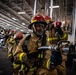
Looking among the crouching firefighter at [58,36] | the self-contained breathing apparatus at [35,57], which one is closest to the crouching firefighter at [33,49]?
the self-contained breathing apparatus at [35,57]

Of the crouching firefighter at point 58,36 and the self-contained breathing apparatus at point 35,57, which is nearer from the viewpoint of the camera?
the self-contained breathing apparatus at point 35,57

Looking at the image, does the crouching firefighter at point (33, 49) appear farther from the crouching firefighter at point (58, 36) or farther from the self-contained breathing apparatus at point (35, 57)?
the crouching firefighter at point (58, 36)

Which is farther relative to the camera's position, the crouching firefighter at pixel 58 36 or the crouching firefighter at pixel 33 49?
the crouching firefighter at pixel 58 36

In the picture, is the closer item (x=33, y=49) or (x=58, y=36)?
(x=33, y=49)

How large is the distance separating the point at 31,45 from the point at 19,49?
219 mm

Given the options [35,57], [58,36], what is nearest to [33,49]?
[35,57]

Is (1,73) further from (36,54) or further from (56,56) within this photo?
(56,56)

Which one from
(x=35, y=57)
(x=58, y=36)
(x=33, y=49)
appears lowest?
(x=35, y=57)

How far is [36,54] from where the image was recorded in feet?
8.64

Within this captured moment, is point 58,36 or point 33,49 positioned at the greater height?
point 58,36

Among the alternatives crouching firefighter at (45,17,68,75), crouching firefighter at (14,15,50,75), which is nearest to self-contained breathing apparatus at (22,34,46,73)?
crouching firefighter at (14,15,50,75)

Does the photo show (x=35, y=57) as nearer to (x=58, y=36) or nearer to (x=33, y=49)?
(x=33, y=49)

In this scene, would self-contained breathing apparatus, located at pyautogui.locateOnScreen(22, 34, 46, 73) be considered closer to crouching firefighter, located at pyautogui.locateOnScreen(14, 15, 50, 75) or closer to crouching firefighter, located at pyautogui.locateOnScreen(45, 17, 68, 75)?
crouching firefighter, located at pyautogui.locateOnScreen(14, 15, 50, 75)

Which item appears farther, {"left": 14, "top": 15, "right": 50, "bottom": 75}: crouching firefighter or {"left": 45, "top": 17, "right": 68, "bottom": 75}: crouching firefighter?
{"left": 45, "top": 17, "right": 68, "bottom": 75}: crouching firefighter
